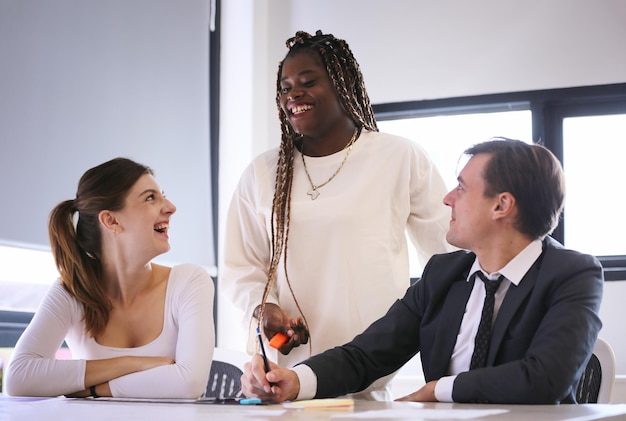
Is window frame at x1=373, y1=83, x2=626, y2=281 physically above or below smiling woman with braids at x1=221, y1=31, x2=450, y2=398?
above

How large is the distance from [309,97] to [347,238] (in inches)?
16.6

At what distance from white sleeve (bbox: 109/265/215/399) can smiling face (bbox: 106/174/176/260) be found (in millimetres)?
128

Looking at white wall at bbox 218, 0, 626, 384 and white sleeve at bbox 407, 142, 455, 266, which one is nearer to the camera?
white sleeve at bbox 407, 142, 455, 266

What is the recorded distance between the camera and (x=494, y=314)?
1.83 meters

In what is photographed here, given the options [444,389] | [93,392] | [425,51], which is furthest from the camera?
[425,51]

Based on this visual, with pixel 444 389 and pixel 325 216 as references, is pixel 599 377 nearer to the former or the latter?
pixel 444 389

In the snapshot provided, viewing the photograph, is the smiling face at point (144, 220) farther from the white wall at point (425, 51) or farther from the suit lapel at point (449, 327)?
the white wall at point (425, 51)

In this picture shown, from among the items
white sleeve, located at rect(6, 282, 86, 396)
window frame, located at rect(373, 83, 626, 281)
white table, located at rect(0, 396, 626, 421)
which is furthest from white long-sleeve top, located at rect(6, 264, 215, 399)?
window frame, located at rect(373, 83, 626, 281)

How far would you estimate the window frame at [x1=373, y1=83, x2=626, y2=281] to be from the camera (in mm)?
4062

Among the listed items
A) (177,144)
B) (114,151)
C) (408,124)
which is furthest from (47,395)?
(408,124)

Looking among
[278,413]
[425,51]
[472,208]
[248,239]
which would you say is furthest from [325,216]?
[425,51]

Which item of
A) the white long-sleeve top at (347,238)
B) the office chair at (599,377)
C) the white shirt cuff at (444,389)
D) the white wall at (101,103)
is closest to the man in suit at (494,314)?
the white shirt cuff at (444,389)

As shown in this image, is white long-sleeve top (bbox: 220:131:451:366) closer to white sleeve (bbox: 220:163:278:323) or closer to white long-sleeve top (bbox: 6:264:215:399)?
white sleeve (bbox: 220:163:278:323)

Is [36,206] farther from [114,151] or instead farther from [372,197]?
[372,197]
